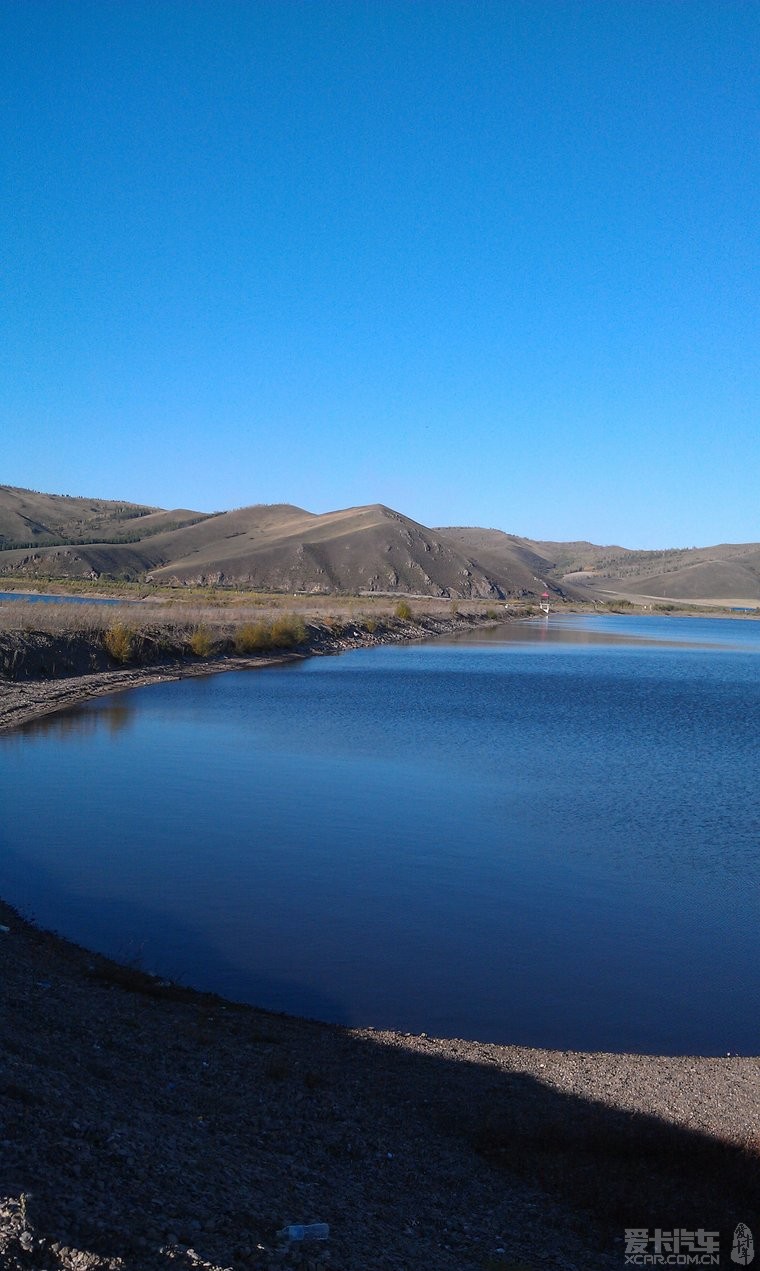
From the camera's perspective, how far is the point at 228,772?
62.1 feet

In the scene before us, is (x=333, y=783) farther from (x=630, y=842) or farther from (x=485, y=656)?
(x=485, y=656)

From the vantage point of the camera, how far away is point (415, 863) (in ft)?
42.4

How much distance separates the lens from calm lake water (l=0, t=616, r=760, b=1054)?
897 cm

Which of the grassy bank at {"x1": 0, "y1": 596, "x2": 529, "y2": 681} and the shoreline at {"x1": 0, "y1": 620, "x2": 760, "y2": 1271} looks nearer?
the shoreline at {"x1": 0, "y1": 620, "x2": 760, "y2": 1271}

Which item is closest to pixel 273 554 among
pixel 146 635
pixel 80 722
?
pixel 146 635

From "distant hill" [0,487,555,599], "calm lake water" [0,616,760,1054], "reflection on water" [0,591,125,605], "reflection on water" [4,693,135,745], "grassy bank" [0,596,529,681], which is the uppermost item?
"distant hill" [0,487,555,599]

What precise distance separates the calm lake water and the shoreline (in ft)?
3.16

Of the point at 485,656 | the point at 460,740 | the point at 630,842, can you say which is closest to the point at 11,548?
the point at 485,656

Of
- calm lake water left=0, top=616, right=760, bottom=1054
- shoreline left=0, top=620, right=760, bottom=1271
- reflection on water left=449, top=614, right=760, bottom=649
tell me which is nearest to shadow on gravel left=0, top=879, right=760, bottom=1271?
shoreline left=0, top=620, right=760, bottom=1271

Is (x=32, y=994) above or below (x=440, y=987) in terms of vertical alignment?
above

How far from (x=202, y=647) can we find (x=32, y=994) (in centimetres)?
3369

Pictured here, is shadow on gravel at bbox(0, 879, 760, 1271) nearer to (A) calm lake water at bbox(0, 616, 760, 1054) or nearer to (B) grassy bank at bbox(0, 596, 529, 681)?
(A) calm lake water at bbox(0, 616, 760, 1054)

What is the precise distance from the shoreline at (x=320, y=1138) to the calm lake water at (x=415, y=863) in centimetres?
96

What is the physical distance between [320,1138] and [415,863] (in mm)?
7297
